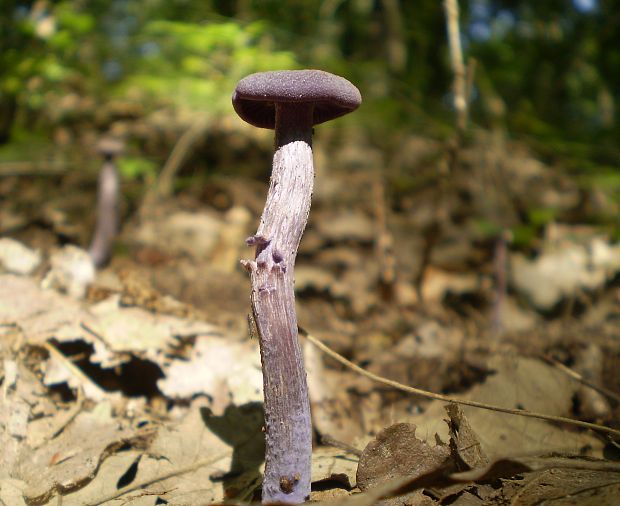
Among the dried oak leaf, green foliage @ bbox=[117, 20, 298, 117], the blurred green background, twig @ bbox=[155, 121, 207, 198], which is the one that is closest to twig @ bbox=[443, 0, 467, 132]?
the blurred green background

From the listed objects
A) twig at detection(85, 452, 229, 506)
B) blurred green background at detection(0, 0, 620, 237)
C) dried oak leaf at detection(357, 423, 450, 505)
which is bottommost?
twig at detection(85, 452, 229, 506)

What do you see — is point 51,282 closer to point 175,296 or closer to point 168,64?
point 175,296

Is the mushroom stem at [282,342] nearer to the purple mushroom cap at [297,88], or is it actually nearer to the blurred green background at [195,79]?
the purple mushroom cap at [297,88]

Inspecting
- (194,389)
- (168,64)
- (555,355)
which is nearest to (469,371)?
(555,355)

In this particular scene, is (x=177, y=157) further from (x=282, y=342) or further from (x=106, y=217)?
(x=282, y=342)

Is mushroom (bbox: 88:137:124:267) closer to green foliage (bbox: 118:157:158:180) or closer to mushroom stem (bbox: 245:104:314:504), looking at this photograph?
green foliage (bbox: 118:157:158:180)

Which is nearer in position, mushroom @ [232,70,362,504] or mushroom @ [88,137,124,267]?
mushroom @ [232,70,362,504]
